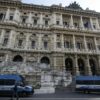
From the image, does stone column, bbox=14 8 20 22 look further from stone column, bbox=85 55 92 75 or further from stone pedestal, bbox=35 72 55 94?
stone column, bbox=85 55 92 75

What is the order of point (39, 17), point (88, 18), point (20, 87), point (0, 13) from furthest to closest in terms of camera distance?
point (88, 18) < point (39, 17) < point (0, 13) < point (20, 87)

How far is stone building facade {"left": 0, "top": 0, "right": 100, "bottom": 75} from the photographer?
2759 cm

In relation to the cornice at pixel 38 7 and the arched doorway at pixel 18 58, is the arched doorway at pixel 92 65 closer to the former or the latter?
the cornice at pixel 38 7

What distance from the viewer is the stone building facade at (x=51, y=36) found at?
2759 cm

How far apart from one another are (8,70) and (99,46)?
910 inches

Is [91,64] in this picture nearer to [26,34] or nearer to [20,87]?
[26,34]

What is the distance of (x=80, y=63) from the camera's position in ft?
102

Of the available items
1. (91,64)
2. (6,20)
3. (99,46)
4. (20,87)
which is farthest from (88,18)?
(20,87)

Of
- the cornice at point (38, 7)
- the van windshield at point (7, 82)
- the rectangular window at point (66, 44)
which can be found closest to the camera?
the van windshield at point (7, 82)

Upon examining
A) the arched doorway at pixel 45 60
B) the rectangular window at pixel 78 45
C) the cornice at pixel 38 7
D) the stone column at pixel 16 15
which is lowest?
the arched doorway at pixel 45 60

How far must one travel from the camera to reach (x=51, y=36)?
100ft

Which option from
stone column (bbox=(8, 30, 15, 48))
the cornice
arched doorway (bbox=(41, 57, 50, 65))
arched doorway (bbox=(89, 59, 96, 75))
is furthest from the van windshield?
the cornice

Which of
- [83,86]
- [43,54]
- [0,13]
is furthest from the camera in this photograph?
[0,13]

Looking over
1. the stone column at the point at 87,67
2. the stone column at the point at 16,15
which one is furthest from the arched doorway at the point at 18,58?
the stone column at the point at 87,67
